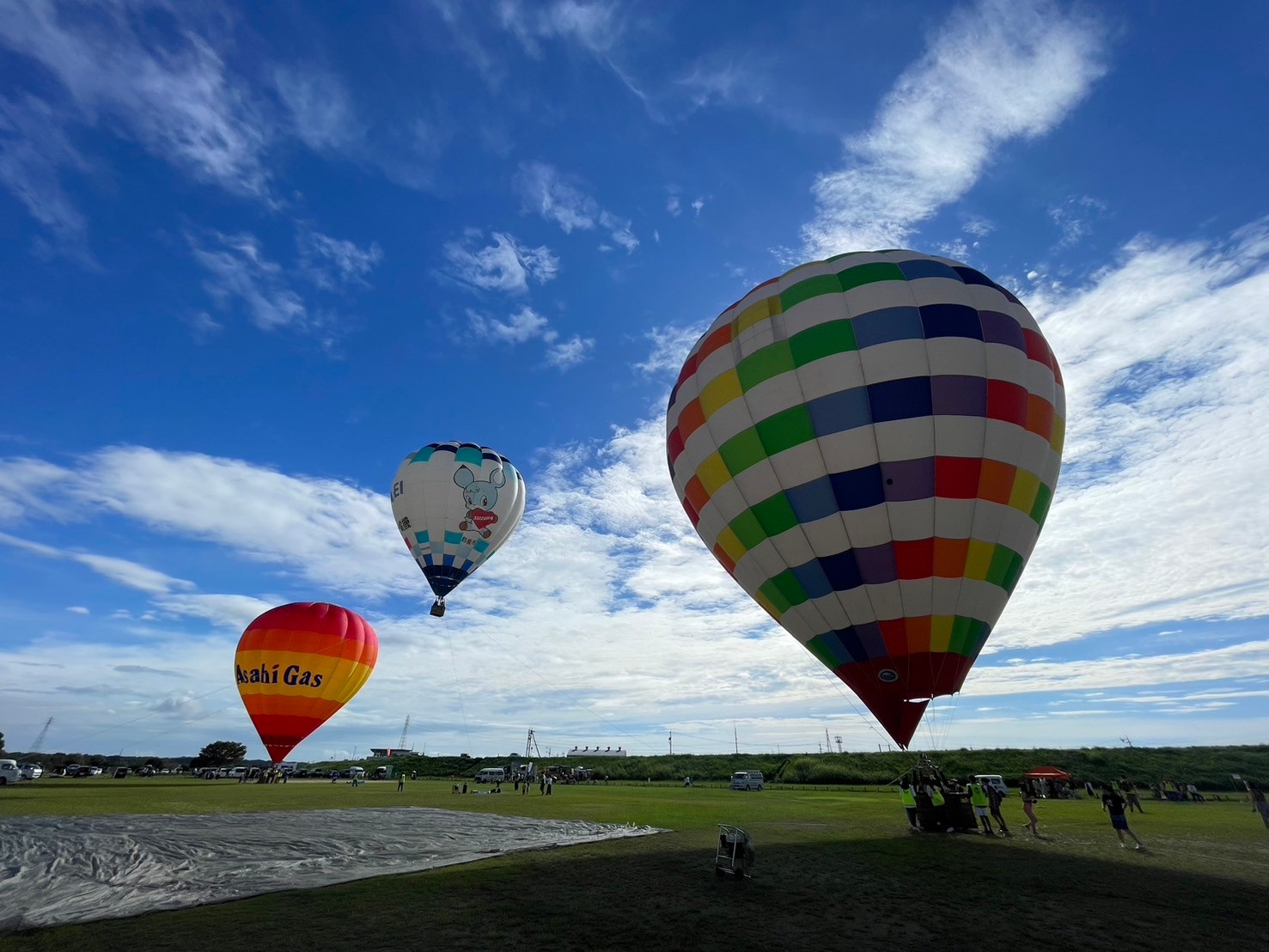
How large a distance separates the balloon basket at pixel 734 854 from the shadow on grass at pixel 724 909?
0.47 ft

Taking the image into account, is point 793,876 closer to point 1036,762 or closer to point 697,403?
point 697,403

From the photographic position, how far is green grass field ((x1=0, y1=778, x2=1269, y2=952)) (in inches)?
256

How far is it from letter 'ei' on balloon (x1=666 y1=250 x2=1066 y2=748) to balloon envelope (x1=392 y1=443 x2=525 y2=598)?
17339mm

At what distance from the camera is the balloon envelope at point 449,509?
29.2 m

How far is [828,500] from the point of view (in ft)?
44.2

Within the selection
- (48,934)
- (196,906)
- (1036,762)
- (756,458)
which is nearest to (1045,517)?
(756,458)

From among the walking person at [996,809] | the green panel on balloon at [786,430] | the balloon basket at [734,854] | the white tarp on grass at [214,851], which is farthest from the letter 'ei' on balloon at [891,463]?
the white tarp on grass at [214,851]

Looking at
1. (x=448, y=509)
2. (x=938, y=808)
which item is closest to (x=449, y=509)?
(x=448, y=509)

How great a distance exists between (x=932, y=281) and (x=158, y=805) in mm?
27411

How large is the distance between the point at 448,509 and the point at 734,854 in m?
22.8

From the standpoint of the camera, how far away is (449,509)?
29266mm

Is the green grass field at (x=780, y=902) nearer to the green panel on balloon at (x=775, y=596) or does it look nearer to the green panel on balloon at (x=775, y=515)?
the green panel on balloon at (x=775, y=596)

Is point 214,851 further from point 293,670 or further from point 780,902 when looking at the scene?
point 293,670

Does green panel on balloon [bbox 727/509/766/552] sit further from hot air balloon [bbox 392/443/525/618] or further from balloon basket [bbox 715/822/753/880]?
hot air balloon [bbox 392/443/525/618]
